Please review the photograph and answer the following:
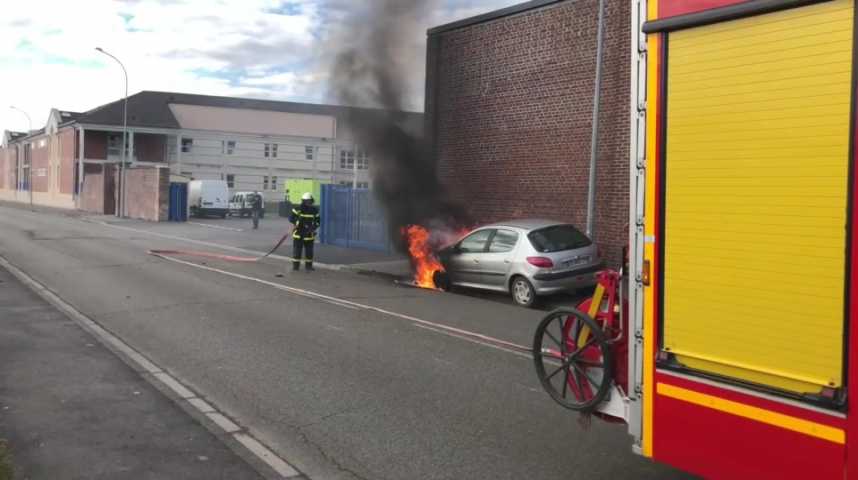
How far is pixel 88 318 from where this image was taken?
A: 31.3 feet

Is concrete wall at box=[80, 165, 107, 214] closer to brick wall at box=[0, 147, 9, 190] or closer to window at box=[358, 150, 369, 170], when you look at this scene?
window at box=[358, 150, 369, 170]

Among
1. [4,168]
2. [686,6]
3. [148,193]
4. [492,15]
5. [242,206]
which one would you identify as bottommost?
[686,6]

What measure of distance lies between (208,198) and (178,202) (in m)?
3.10

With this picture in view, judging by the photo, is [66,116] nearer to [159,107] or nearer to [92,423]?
[159,107]

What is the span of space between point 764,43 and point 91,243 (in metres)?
21.9

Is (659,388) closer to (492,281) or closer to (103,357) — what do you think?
(103,357)

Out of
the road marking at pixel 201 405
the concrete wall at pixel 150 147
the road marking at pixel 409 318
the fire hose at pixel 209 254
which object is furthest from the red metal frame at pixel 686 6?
the concrete wall at pixel 150 147

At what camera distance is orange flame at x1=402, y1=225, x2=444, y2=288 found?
1398cm

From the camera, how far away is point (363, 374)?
6.77m

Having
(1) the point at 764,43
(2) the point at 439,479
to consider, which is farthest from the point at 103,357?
(1) the point at 764,43

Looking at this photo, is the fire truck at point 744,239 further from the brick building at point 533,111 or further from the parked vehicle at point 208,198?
the parked vehicle at point 208,198

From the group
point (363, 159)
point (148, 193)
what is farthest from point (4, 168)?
point (363, 159)

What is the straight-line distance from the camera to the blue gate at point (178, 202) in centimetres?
3962

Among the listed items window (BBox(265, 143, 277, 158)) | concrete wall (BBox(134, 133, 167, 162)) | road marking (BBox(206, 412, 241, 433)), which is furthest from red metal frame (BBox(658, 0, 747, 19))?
window (BBox(265, 143, 277, 158))
